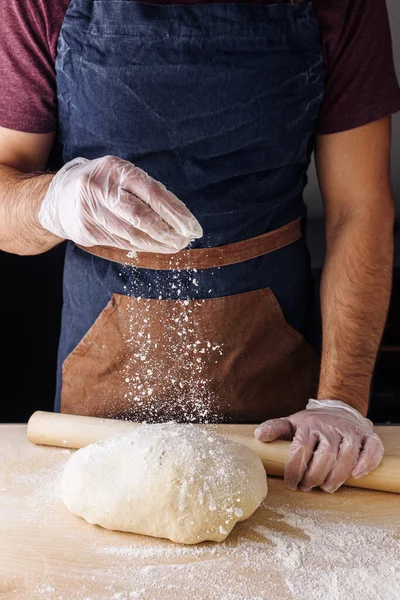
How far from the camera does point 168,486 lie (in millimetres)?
1251

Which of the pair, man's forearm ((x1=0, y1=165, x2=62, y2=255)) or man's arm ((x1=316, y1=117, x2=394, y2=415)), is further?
man's arm ((x1=316, y1=117, x2=394, y2=415))

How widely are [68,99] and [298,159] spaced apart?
0.53 meters

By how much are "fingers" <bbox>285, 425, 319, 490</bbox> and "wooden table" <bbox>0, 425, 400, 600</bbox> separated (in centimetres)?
2

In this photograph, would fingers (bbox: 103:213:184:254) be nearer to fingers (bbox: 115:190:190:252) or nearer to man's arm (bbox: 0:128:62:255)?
fingers (bbox: 115:190:190:252)

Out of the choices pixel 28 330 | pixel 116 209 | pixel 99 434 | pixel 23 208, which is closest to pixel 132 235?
pixel 116 209

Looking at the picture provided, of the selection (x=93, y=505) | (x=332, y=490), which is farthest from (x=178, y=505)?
(x=332, y=490)

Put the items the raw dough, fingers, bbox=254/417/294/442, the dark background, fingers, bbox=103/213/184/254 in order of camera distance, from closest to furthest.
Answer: the raw dough < fingers, bbox=103/213/184/254 < fingers, bbox=254/417/294/442 < the dark background

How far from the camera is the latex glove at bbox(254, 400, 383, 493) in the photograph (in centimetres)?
139

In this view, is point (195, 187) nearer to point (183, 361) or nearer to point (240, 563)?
point (183, 361)

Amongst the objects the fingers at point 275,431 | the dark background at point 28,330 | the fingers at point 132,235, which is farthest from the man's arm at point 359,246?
the dark background at point 28,330

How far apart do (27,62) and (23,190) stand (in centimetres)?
29

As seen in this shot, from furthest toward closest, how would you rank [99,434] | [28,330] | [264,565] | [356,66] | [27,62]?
1. [28,330]
2. [356,66]
3. [27,62]
4. [99,434]
5. [264,565]

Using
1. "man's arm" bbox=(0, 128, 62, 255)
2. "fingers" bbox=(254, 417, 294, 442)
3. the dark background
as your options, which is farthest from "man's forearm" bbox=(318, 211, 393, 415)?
the dark background

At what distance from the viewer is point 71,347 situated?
1.79 meters
